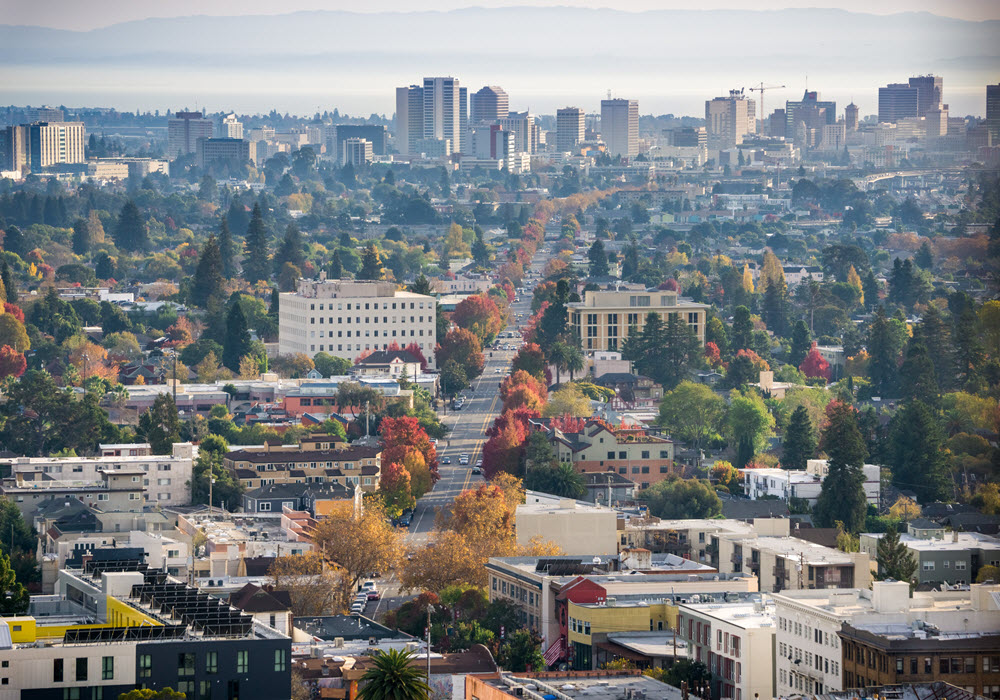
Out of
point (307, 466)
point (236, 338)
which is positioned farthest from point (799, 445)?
point (236, 338)

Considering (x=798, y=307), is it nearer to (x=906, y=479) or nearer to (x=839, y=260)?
(x=839, y=260)

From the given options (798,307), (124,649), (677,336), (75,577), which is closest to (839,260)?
(798,307)

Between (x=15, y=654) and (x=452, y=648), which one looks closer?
(x=15, y=654)

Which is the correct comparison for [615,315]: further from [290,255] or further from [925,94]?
[925,94]

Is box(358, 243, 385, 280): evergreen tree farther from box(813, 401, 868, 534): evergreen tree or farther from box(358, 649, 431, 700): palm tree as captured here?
box(358, 649, 431, 700): palm tree

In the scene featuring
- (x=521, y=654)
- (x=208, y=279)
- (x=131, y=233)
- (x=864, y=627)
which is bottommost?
(x=521, y=654)

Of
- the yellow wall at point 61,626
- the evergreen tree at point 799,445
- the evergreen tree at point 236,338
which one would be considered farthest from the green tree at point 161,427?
the yellow wall at point 61,626
